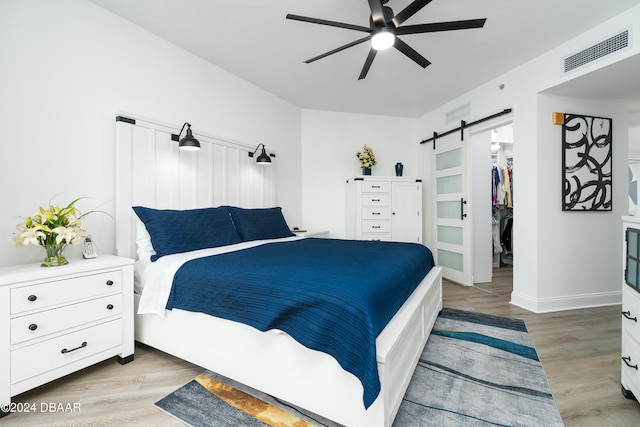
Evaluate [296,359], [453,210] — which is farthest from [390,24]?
[453,210]

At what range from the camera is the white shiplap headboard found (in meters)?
2.32

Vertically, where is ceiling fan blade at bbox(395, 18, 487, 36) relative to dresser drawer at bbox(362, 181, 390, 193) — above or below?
above

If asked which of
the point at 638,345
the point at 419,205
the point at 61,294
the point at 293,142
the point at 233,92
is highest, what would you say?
the point at 233,92

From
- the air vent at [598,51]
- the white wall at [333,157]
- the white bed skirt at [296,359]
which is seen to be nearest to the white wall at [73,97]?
the white bed skirt at [296,359]

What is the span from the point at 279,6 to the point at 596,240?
13.0ft

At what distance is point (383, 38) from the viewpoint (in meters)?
1.93

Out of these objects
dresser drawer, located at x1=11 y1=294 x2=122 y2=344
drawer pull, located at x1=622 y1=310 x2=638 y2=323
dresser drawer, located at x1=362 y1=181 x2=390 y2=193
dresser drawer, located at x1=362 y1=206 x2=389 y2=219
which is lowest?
dresser drawer, located at x1=11 y1=294 x2=122 y2=344

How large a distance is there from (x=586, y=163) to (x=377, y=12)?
2.89 metres

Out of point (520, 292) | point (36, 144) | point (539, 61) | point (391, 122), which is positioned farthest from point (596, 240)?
point (36, 144)

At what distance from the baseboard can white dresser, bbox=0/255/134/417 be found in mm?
3664

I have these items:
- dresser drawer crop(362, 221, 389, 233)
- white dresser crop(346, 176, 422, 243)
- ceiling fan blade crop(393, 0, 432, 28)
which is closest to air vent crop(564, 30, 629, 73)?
ceiling fan blade crop(393, 0, 432, 28)

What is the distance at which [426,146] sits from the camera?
4.73m

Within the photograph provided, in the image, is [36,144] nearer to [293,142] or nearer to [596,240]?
[293,142]

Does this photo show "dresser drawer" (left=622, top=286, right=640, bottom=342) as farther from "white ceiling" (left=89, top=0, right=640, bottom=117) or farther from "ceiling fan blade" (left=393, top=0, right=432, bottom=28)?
"white ceiling" (left=89, top=0, right=640, bottom=117)
